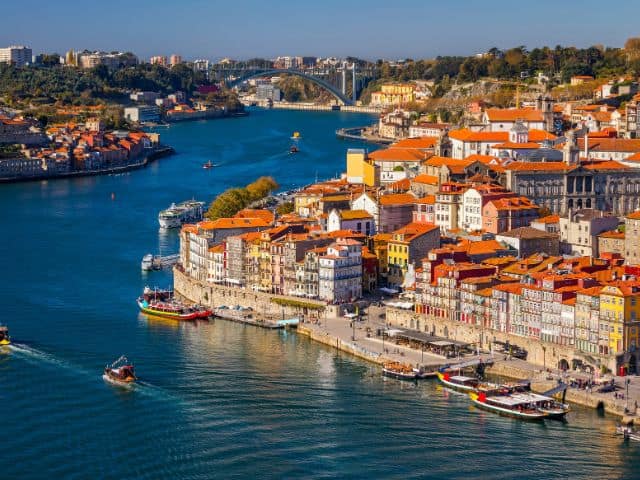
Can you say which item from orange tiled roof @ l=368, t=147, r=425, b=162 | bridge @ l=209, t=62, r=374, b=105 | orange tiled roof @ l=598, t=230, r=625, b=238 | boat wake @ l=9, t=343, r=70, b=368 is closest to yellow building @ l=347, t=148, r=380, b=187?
orange tiled roof @ l=368, t=147, r=425, b=162

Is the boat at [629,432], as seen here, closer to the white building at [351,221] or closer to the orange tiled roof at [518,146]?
the white building at [351,221]

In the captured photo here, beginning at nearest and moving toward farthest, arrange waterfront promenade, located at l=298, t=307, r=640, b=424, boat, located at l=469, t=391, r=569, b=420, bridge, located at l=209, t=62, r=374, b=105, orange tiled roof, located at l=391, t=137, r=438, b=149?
boat, located at l=469, t=391, r=569, b=420 < waterfront promenade, located at l=298, t=307, r=640, b=424 < orange tiled roof, located at l=391, t=137, r=438, b=149 < bridge, located at l=209, t=62, r=374, b=105

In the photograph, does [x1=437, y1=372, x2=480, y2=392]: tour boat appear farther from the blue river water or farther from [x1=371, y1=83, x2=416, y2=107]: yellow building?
[x1=371, y1=83, x2=416, y2=107]: yellow building

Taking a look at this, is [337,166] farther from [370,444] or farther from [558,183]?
[370,444]

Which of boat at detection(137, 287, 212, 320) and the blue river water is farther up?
boat at detection(137, 287, 212, 320)

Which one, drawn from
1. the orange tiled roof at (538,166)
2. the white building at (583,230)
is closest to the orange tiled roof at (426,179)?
the orange tiled roof at (538,166)

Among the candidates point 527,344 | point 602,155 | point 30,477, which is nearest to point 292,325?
point 527,344
